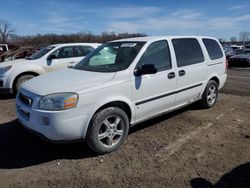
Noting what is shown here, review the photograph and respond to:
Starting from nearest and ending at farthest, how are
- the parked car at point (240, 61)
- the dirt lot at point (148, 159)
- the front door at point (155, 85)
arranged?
the dirt lot at point (148, 159)
the front door at point (155, 85)
the parked car at point (240, 61)

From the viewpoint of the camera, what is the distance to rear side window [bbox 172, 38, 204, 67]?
4898 millimetres

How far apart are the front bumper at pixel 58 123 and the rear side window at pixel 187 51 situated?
7.62 ft

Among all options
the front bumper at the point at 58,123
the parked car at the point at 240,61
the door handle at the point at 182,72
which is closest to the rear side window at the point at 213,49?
the door handle at the point at 182,72

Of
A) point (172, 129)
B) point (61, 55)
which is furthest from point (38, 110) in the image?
point (61, 55)

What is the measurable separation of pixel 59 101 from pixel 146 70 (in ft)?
4.82

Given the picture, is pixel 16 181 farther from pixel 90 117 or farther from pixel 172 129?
pixel 172 129

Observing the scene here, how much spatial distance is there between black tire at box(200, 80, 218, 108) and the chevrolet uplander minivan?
298mm

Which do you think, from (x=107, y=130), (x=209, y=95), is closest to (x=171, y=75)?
(x=107, y=130)

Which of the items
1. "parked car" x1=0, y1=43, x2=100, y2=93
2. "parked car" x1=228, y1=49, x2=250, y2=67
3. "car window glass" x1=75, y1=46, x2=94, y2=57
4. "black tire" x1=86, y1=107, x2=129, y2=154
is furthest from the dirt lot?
"parked car" x1=228, y1=49, x2=250, y2=67

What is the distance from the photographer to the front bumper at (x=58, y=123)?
11.0 ft

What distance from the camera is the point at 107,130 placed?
12.6ft

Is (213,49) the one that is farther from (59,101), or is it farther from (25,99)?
(25,99)

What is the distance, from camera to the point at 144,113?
4.32 metres

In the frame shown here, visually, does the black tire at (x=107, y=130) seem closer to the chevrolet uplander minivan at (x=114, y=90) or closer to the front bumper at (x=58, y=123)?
the chevrolet uplander minivan at (x=114, y=90)
